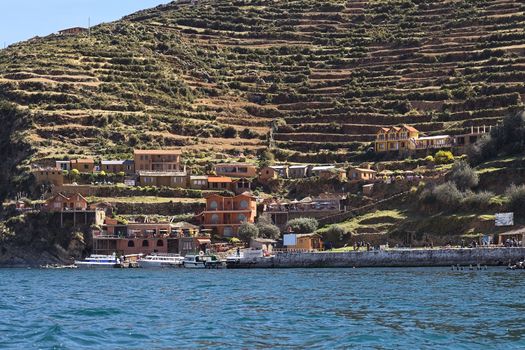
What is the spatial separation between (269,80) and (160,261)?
59.3 meters

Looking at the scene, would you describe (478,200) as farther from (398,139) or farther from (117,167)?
(117,167)

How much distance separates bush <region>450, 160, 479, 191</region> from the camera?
4373 inches

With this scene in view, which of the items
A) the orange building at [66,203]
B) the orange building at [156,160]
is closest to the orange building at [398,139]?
the orange building at [156,160]

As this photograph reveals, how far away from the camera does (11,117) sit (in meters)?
145

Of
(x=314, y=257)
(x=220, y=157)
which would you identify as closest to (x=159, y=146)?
(x=220, y=157)

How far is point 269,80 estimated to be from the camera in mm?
169750

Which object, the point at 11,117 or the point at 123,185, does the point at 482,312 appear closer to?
the point at 123,185

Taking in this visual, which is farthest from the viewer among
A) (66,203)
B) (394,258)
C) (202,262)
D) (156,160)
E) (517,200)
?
(156,160)

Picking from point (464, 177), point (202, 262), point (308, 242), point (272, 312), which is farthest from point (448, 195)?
point (272, 312)

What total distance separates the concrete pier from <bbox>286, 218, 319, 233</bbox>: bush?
7616 mm

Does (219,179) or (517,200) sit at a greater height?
(219,179)

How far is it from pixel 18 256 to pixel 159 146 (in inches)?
1086

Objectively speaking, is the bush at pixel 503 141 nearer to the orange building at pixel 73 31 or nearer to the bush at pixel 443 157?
the bush at pixel 443 157

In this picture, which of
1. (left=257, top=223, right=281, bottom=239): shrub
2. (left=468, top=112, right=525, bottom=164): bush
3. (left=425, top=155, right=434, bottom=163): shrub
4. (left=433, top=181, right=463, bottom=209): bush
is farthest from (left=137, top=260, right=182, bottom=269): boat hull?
(left=468, top=112, right=525, bottom=164): bush
